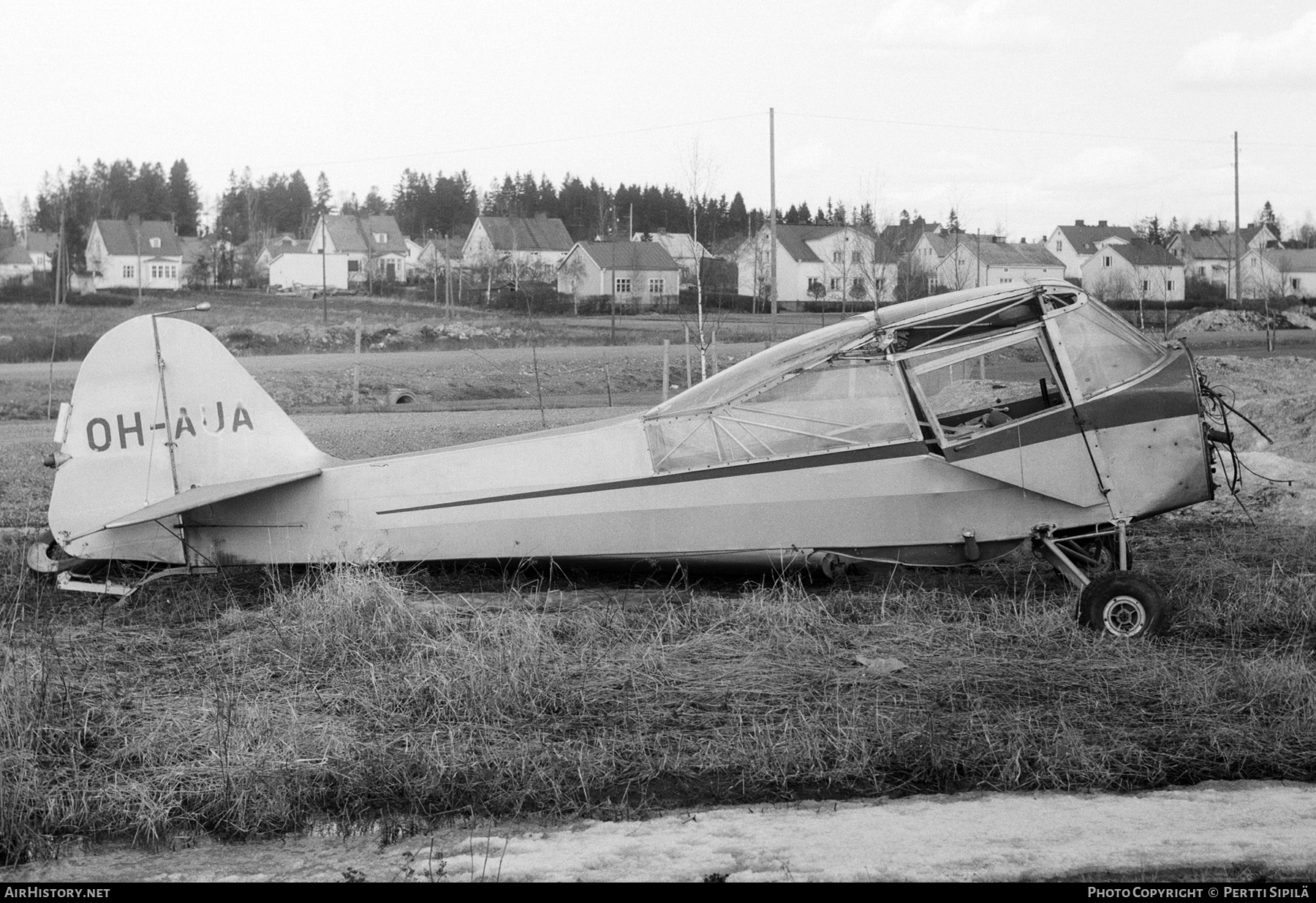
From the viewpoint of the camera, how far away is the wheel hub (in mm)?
6925

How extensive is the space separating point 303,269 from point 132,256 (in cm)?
1380

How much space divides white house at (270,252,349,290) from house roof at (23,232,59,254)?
26893 mm

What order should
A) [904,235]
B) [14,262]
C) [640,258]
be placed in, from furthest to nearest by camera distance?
[14,262], [640,258], [904,235]

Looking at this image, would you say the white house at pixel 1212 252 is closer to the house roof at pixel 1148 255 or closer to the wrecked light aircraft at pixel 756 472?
the house roof at pixel 1148 255

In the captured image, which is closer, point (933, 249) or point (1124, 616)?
point (1124, 616)

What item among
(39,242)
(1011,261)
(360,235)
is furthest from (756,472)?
(39,242)

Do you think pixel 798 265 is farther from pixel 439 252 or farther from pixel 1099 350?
pixel 1099 350

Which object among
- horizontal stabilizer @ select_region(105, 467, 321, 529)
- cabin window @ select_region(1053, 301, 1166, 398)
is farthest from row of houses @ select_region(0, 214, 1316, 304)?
horizontal stabilizer @ select_region(105, 467, 321, 529)

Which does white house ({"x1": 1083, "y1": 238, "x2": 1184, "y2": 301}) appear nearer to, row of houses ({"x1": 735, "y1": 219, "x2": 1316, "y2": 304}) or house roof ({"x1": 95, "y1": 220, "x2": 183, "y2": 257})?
row of houses ({"x1": 735, "y1": 219, "x2": 1316, "y2": 304})

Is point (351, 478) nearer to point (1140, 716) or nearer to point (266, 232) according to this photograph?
point (1140, 716)

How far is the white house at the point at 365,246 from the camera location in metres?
103

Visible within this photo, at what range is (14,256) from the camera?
115m

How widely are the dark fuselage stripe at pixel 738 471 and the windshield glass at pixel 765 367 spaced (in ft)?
1.46

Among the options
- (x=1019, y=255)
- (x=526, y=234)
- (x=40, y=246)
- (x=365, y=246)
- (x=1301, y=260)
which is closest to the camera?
(x=1019, y=255)
